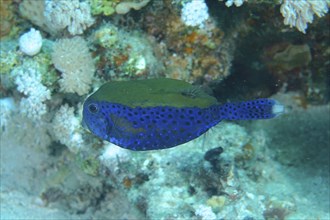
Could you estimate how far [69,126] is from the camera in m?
5.10

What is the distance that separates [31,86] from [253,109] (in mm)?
3189

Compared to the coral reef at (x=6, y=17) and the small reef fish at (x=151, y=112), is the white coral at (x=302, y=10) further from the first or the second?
the coral reef at (x=6, y=17)

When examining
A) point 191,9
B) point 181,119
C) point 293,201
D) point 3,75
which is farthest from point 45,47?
point 293,201

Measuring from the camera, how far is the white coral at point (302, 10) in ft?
13.3

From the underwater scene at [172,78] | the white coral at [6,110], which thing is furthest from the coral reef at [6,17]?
the white coral at [6,110]

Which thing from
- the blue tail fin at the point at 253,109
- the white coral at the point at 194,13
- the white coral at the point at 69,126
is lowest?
the white coral at the point at 69,126

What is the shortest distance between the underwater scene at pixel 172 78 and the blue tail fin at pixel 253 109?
55cm

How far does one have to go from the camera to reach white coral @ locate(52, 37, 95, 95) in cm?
480

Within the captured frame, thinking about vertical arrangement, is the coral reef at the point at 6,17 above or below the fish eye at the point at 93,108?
below

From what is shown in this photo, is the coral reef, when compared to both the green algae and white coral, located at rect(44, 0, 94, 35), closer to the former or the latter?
white coral, located at rect(44, 0, 94, 35)

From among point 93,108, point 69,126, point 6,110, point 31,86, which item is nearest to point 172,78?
point 93,108

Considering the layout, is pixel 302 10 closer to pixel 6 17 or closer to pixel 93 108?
pixel 93 108

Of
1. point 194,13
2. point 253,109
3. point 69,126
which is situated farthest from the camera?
point 69,126

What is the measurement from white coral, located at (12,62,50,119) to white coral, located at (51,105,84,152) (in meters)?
0.27
